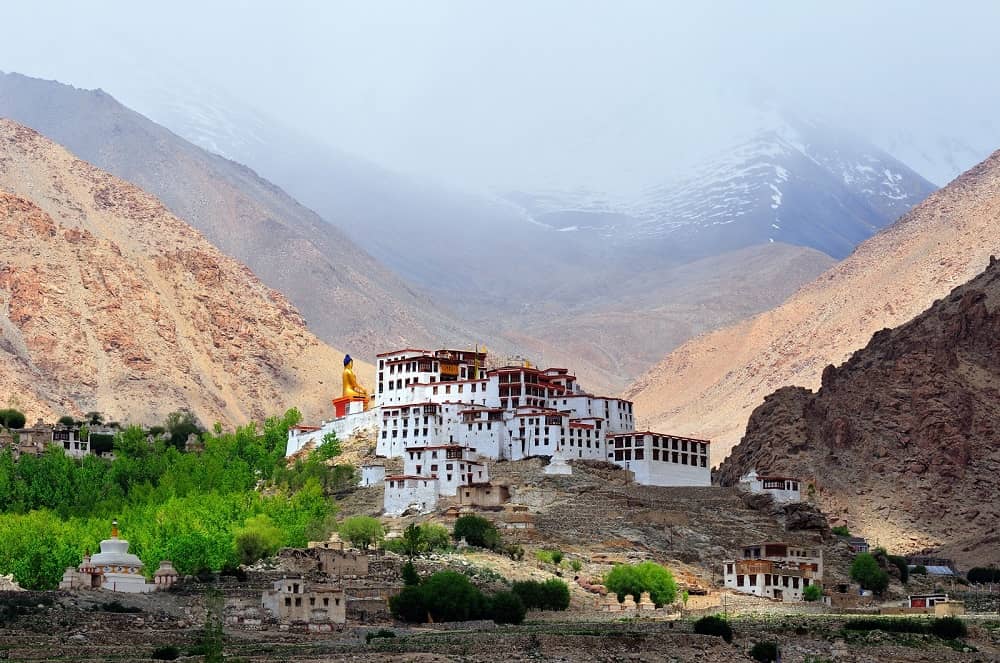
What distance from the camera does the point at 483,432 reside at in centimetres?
11938

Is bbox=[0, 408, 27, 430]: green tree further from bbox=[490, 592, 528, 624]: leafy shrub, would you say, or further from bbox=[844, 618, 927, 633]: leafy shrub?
bbox=[844, 618, 927, 633]: leafy shrub

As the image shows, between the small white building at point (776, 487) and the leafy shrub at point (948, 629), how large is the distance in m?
27.6

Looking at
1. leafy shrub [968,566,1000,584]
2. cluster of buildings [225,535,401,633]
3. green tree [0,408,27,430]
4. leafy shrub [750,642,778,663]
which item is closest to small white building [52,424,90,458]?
green tree [0,408,27,430]

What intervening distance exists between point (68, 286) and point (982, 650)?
118m

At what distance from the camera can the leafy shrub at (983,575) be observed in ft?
378

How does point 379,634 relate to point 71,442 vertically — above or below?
below

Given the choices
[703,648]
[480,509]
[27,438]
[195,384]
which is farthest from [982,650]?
[195,384]

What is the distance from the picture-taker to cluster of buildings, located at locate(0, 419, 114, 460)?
133 meters

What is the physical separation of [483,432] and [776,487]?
18.1 meters

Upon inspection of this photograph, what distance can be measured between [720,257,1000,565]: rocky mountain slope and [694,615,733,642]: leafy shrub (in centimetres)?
4059

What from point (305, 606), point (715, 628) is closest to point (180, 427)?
point (305, 606)

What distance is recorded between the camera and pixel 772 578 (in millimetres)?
103688

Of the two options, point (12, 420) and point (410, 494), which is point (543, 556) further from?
point (12, 420)

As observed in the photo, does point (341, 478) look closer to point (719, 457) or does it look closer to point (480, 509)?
point (480, 509)
